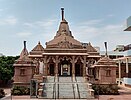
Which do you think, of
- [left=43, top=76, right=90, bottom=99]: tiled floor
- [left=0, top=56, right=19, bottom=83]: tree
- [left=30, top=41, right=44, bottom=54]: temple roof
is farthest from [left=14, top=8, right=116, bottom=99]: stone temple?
[left=0, top=56, right=19, bottom=83]: tree

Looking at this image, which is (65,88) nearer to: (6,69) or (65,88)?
(65,88)

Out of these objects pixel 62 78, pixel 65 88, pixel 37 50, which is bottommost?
pixel 65 88

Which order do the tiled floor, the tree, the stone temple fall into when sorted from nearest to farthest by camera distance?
the tiled floor → the stone temple → the tree

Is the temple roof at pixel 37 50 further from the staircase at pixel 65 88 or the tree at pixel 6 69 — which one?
the staircase at pixel 65 88

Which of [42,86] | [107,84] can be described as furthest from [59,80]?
[107,84]

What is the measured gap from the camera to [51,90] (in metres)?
27.0

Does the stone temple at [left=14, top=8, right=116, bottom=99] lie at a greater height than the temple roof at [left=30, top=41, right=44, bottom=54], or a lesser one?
lesser

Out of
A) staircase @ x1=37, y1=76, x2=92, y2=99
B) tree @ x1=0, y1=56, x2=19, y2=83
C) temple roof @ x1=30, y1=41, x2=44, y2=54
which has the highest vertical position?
temple roof @ x1=30, y1=41, x2=44, y2=54

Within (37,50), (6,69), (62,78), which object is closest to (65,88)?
(62,78)

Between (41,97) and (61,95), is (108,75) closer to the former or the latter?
(61,95)

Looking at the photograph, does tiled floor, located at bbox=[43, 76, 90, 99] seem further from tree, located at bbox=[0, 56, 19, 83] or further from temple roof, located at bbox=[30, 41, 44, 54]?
tree, located at bbox=[0, 56, 19, 83]

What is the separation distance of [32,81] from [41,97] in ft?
9.69

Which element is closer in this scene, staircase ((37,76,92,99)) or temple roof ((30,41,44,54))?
staircase ((37,76,92,99))

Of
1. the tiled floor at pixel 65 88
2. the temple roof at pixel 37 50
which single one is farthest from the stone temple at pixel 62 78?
the temple roof at pixel 37 50
